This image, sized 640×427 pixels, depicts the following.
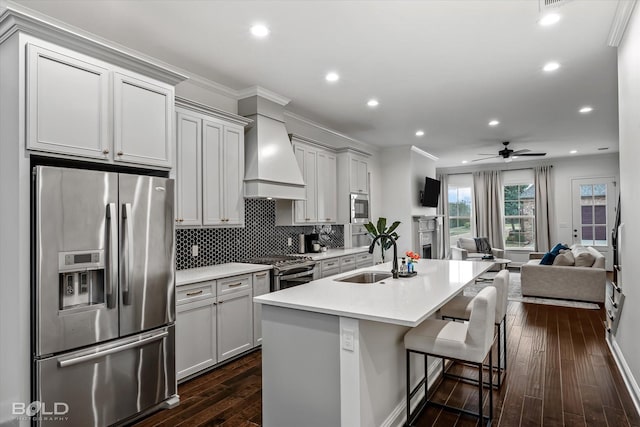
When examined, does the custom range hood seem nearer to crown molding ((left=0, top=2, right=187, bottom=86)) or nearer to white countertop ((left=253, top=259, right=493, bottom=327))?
crown molding ((left=0, top=2, right=187, bottom=86))

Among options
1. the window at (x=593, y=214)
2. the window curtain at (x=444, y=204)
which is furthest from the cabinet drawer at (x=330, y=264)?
the window at (x=593, y=214)

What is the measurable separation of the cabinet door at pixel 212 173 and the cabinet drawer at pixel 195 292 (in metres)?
0.65

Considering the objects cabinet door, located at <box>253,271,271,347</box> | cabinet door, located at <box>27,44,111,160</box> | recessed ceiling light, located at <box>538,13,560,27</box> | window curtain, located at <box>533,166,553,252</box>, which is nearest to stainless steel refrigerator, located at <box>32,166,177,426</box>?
cabinet door, located at <box>27,44,111,160</box>

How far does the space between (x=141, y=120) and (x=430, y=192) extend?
265 inches

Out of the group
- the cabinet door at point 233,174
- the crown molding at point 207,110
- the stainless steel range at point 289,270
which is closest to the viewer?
the crown molding at point 207,110

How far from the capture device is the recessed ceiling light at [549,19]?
2.75 m

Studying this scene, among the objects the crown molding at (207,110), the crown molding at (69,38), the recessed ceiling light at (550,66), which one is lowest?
the crown molding at (207,110)

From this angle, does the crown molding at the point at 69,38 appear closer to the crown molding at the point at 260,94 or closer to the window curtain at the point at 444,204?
the crown molding at the point at 260,94

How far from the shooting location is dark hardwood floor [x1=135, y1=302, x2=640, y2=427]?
98.0 inches

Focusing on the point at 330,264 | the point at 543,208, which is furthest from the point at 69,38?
the point at 543,208

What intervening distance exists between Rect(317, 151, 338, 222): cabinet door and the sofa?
11.3 feet

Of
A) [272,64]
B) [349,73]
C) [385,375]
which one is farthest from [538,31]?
[385,375]

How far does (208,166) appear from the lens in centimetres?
361

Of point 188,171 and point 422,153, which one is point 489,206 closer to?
point 422,153
